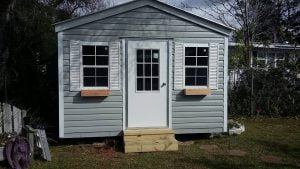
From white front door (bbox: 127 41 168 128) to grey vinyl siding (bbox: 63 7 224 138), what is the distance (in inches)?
8.9

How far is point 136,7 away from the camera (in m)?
8.59

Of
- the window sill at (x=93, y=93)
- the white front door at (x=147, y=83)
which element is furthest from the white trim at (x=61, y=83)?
the white front door at (x=147, y=83)

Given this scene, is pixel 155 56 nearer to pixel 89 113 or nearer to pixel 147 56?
pixel 147 56

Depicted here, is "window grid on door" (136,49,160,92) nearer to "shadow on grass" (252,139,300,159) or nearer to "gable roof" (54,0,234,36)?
"gable roof" (54,0,234,36)

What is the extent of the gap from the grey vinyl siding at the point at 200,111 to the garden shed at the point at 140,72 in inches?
0.9

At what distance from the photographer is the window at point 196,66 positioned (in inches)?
354

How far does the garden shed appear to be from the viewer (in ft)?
27.6

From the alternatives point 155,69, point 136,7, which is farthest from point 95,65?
point 136,7

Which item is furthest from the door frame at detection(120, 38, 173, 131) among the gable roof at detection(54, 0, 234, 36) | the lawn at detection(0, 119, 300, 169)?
the lawn at detection(0, 119, 300, 169)

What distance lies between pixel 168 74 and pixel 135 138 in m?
1.60

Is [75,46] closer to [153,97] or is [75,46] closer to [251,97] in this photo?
[153,97]

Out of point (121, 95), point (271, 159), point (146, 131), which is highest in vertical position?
point (121, 95)

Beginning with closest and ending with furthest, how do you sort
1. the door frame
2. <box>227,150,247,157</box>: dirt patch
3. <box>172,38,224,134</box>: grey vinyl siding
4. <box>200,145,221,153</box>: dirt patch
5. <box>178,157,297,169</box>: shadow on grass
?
<box>178,157,297,169</box>: shadow on grass, <box>227,150,247,157</box>: dirt patch, <box>200,145,221,153</box>: dirt patch, the door frame, <box>172,38,224,134</box>: grey vinyl siding

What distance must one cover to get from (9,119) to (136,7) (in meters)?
3.50
